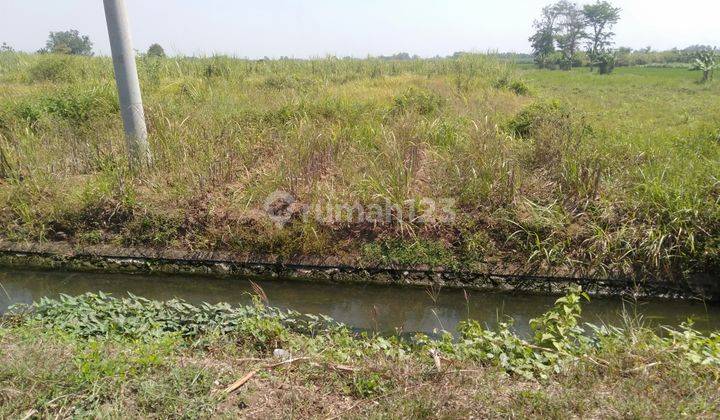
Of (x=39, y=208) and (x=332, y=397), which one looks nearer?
(x=332, y=397)

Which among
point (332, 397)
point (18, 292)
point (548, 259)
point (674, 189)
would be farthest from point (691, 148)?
point (18, 292)

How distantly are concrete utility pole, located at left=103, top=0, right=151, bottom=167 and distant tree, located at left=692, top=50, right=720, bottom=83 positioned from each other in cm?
1689

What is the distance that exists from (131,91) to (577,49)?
32.4m

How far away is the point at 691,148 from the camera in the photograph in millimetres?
6625

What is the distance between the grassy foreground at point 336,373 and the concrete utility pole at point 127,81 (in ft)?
9.76

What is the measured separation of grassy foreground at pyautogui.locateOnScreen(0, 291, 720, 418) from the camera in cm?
246

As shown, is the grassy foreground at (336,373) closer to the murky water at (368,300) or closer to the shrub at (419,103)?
the murky water at (368,300)

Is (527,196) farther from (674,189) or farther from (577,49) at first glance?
(577,49)

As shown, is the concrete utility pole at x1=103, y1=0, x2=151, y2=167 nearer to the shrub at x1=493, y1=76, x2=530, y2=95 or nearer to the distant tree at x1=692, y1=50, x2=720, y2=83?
the shrub at x1=493, y1=76, x2=530, y2=95

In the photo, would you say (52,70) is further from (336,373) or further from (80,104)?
(336,373)

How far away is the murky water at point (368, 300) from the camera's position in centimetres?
438

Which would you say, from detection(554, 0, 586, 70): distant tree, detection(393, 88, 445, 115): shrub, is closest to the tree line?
detection(554, 0, 586, 70): distant tree

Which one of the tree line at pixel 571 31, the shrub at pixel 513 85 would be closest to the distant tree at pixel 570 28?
the tree line at pixel 571 31

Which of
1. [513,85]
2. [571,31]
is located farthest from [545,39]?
[513,85]
